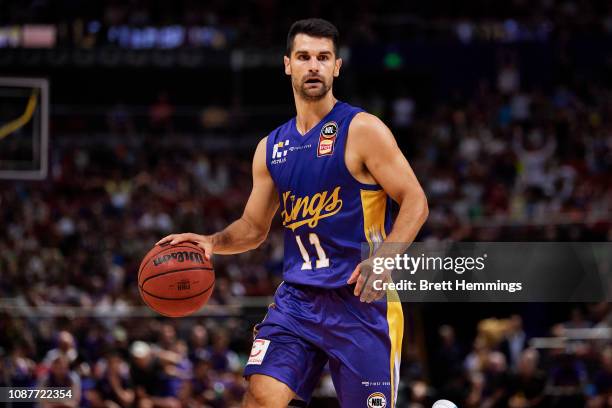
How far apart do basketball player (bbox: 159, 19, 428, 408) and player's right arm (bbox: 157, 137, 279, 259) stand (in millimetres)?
144

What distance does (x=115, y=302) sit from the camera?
13641mm

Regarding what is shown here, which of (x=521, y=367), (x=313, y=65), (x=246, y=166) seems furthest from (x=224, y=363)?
(x=246, y=166)

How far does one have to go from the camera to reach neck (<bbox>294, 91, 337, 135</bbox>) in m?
5.15

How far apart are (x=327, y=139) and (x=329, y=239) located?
1.69ft

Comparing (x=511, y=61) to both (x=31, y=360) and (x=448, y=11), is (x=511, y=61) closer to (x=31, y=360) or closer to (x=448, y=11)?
(x=448, y=11)

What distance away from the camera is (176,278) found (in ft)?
17.1

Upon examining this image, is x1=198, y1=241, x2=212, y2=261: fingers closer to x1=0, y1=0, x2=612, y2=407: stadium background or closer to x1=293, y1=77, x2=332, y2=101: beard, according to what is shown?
x1=293, y1=77, x2=332, y2=101: beard

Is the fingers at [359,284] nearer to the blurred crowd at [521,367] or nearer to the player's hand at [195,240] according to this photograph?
the player's hand at [195,240]

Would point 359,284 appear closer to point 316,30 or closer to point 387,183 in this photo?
point 387,183

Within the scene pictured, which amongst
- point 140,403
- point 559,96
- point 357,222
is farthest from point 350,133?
point 559,96

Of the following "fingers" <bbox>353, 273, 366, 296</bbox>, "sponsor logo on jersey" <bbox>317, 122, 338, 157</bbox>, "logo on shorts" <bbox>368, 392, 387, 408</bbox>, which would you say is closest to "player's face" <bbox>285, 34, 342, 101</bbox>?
"sponsor logo on jersey" <bbox>317, 122, 338, 157</bbox>

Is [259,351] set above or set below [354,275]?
below

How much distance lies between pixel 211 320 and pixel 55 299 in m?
2.61

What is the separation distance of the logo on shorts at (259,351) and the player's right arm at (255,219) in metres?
0.65
